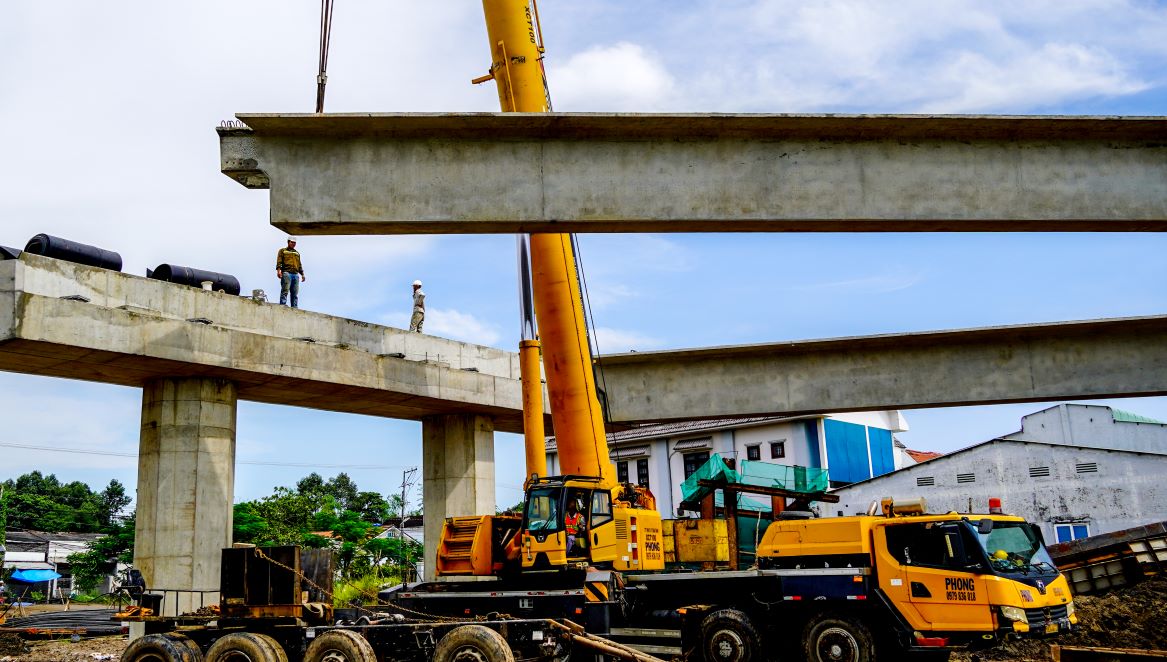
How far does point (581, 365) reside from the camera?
53.8 feet

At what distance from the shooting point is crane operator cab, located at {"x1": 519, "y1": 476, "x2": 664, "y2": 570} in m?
15.2

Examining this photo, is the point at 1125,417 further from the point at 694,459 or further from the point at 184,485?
the point at 184,485

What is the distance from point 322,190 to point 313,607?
640cm

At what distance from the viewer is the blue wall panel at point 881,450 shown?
4638cm

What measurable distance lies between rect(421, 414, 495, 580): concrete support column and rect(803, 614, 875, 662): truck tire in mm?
11216

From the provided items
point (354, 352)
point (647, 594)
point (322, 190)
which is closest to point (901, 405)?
point (647, 594)

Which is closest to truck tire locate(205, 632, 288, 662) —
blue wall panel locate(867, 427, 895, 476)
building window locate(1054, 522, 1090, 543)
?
building window locate(1054, 522, 1090, 543)

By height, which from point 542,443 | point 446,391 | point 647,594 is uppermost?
point 446,391

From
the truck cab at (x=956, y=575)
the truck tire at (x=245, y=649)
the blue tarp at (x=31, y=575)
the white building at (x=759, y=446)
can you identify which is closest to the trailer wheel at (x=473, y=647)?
the truck tire at (x=245, y=649)

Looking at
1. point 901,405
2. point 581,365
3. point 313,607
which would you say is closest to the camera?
point 313,607

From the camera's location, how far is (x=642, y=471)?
4647 cm

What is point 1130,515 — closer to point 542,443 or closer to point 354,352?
point 542,443

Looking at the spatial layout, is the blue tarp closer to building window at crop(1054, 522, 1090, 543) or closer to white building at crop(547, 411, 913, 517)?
white building at crop(547, 411, 913, 517)

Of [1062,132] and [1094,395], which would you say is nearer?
[1062,132]
